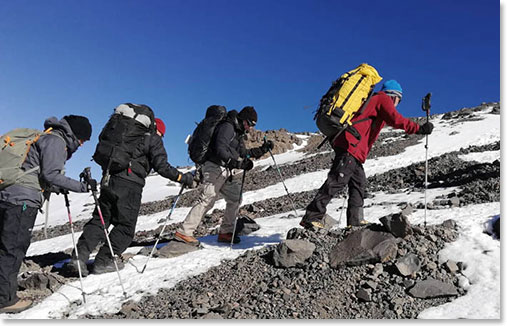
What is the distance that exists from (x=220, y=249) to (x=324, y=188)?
2.15 meters

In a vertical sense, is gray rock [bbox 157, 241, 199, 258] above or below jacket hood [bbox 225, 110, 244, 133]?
below

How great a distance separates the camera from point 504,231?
490 centimetres

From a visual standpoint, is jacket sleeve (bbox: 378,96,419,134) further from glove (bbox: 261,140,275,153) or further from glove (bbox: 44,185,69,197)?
glove (bbox: 44,185,69,197)

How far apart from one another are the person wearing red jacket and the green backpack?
4080 mm

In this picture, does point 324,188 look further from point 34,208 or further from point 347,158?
point 34,208

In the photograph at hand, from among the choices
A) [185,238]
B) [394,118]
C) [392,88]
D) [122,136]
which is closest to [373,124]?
[394,118]

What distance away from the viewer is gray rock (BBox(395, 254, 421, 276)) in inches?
188

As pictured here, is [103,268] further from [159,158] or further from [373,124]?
[373,124]

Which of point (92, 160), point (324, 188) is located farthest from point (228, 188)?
point (92, 160)

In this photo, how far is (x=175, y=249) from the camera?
690cm

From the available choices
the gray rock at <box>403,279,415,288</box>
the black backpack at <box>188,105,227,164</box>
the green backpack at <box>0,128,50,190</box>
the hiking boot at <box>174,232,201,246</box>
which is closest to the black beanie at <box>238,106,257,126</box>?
the black backpack at <box>188,105,227,164</box>

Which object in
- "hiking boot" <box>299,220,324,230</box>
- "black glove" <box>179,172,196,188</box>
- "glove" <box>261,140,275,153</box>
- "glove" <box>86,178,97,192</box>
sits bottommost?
"hiking boot" <box>299,220,324,230</box>

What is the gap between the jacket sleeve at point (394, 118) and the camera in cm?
601

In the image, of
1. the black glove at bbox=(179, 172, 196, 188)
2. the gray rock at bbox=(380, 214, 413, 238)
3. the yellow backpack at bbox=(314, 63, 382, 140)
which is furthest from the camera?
the black glove at bbox=(179, 172, 196, 188)
